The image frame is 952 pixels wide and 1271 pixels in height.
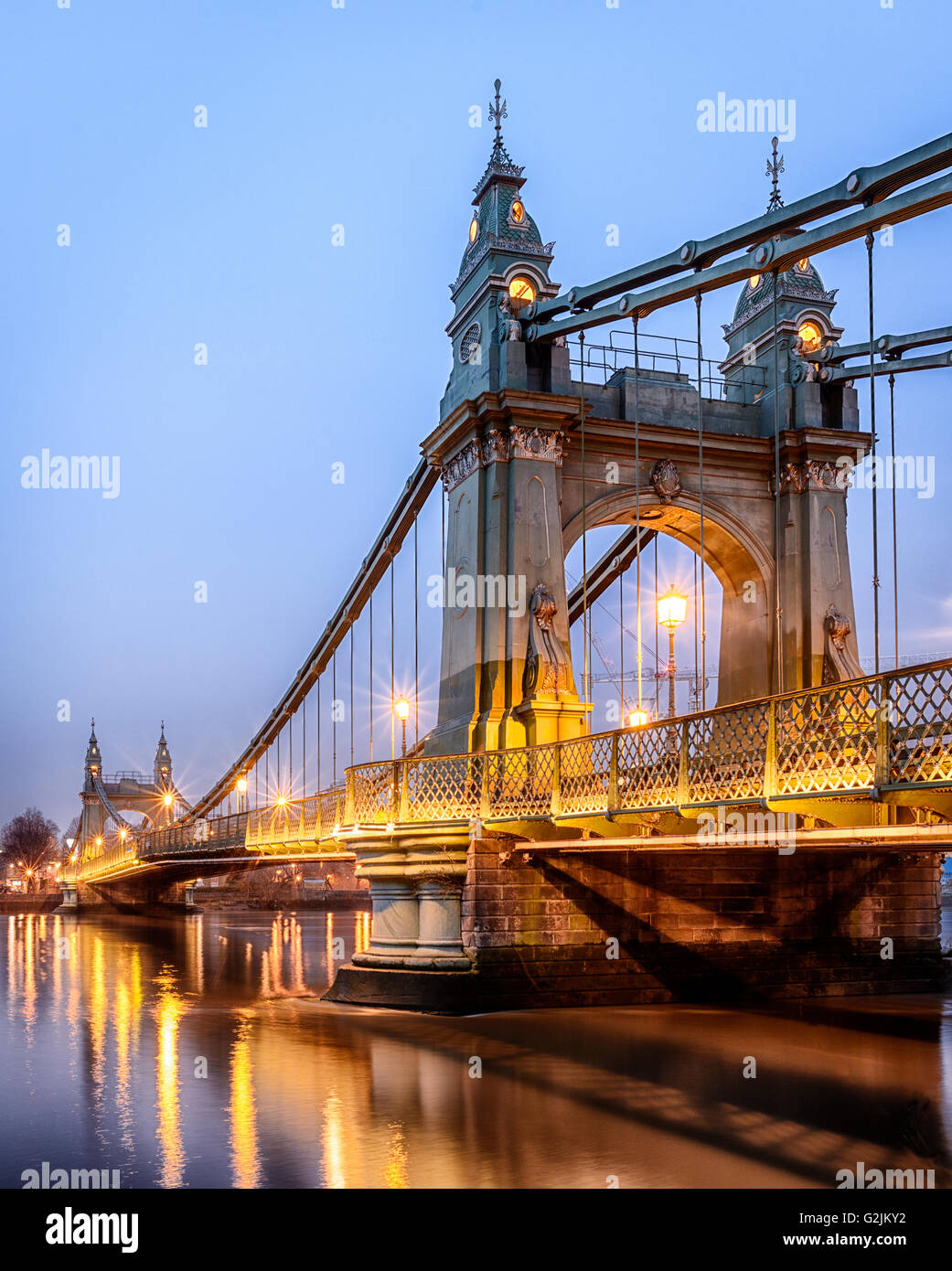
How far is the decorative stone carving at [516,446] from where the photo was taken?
23.6m

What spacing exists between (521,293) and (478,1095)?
1556 cm

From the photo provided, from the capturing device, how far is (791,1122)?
1309 cm

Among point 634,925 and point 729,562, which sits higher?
point 729,562

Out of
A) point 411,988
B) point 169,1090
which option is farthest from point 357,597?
point 169,1090

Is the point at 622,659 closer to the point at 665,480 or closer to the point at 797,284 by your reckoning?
the point at 665,480

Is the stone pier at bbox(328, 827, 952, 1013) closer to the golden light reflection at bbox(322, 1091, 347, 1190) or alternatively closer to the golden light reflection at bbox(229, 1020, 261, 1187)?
the golden light reflection at bbox(229, 1020, 261, 1187)

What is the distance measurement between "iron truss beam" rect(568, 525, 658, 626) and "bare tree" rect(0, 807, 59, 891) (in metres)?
85.1

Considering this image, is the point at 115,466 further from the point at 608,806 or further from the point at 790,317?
the point at 608,806

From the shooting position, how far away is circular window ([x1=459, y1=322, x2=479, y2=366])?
2511cm

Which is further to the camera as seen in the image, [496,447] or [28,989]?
[28,989]

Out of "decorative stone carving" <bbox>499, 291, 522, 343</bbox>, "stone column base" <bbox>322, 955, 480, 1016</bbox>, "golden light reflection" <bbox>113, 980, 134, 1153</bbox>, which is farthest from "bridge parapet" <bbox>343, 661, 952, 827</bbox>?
"decorative stone carving" <bbox>499, 291, 522, 343</bbox>

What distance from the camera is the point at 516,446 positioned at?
23.6 meters

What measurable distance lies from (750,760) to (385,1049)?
23.4 ft

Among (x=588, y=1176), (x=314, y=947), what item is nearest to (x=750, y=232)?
(x=588, y=1176)
